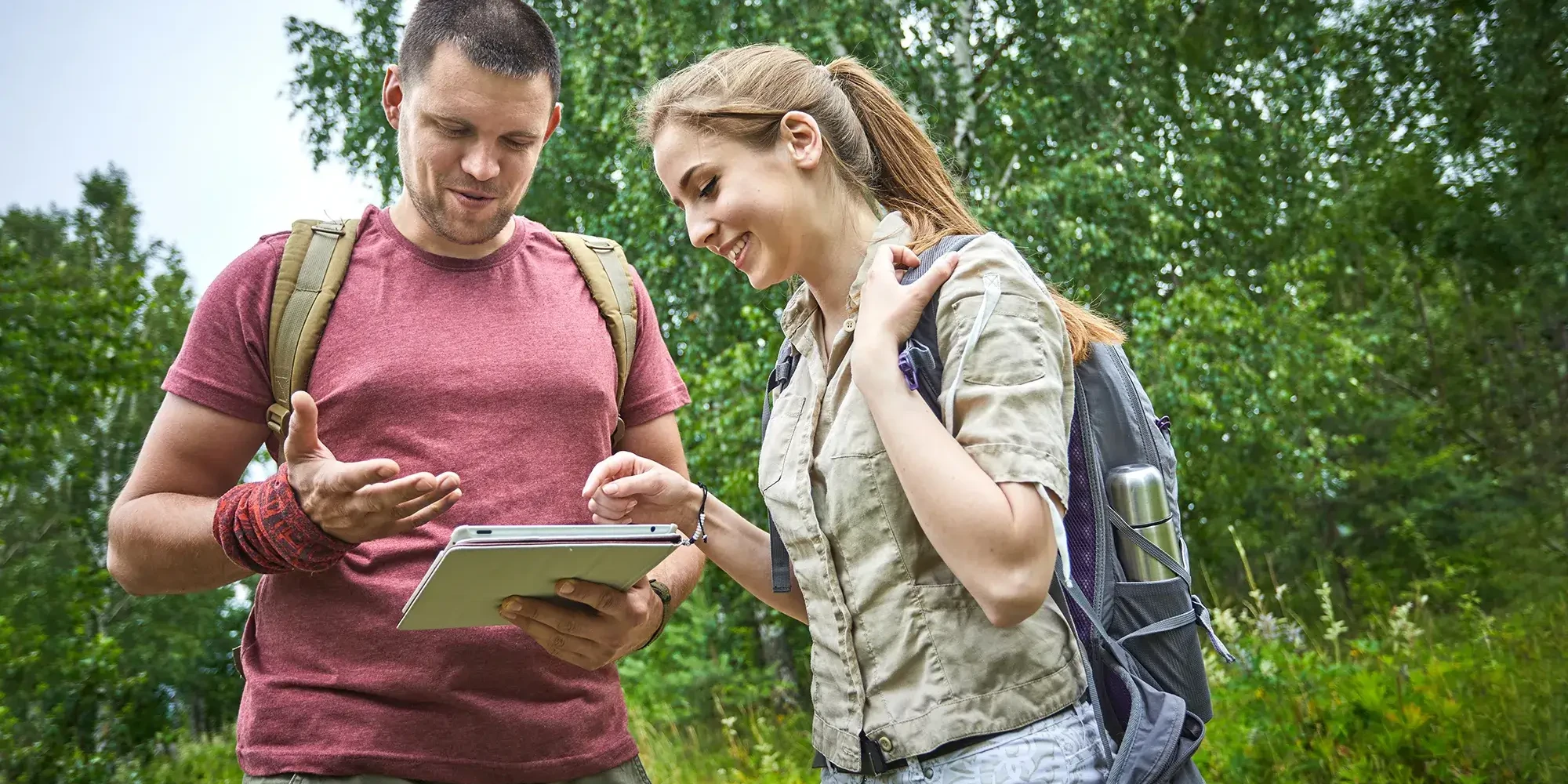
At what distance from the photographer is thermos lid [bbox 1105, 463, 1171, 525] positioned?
1842mm

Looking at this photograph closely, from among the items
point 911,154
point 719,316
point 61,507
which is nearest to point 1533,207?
point 719,316

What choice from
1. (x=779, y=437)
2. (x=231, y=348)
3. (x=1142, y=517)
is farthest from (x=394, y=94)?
(x=1142, y=517)

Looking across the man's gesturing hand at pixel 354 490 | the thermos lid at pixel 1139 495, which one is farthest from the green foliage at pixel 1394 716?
the man's gesturing hand at pixel 354 490

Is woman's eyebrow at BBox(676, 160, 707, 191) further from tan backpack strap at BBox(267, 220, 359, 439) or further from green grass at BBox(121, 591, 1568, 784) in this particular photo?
green grass at BBox(121, 591, 1568, 784)

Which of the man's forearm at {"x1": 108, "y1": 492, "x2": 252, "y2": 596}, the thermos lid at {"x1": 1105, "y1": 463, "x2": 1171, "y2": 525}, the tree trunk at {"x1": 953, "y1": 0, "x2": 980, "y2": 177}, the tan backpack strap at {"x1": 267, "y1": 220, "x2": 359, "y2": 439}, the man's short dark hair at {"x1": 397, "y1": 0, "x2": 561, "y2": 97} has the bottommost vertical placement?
the man's forearm at {"x1": 108, "y1": 492, "x2": 252, "y2": 596}

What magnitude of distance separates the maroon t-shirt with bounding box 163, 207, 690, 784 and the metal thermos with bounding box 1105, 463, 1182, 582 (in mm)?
990

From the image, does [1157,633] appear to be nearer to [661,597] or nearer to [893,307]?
[893,307]

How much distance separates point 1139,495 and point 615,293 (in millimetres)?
1189

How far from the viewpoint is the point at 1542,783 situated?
159 inches

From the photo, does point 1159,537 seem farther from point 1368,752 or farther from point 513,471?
point 1368,752

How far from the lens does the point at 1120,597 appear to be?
6.12 feet

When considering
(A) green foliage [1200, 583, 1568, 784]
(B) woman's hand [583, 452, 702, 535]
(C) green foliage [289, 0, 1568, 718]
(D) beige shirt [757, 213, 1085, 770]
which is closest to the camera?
(D) beige shirt [757, 213, 1085, 770]

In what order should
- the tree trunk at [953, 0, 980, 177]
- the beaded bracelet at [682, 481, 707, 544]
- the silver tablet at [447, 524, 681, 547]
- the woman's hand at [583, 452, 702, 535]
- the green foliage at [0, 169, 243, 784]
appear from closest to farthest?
1. the silver tablet at [447, 524, 681, 547]
2. the woman's hand at [583, 452, 702, 535]
3. the beaded bracelet at [682, 481, 707, 544]
4. the green foliage at [0, 169, 243, 784]
5. the tree trunk at [953, 0, 980, 177]

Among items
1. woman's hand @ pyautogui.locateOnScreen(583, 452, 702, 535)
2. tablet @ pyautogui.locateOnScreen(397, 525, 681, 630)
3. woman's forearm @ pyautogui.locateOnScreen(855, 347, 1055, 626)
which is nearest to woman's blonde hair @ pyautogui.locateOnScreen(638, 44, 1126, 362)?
woman's forearm @ pyautogui.locateOnScreen(855, 347, 1055, 626)
